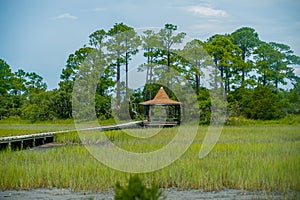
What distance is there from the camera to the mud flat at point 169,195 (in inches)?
219

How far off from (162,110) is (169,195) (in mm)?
13854

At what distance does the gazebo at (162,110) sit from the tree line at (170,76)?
1.05 meters

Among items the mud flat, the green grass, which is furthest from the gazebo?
the mud flat

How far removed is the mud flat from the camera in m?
5.55

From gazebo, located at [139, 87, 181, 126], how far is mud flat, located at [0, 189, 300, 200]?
12588 millimetres

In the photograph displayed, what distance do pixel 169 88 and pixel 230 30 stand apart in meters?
5.19

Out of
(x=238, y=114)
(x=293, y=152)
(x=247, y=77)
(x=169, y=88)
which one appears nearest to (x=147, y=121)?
(x=169, y=88)

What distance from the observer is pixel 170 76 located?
20.1 m

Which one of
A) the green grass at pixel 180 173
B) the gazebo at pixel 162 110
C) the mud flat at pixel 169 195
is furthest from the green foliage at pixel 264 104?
the mud flat at pixel 169 195

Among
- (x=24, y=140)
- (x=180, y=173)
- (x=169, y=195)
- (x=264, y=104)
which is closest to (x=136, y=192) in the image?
(x=169, y=195)

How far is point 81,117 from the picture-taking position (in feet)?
66.5

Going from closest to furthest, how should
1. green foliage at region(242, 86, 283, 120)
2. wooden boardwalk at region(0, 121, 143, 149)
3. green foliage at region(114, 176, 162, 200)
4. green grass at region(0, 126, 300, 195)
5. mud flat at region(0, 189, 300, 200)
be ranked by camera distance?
green foliage at region(114, 176, 162, 200)
mud flat at region(0, 189, 300, 200)
green grass at region(0, 126, 300, 195)
wooden boardwalk at region(0, 121, 143, 149)
green foliage at region(242, 86, 283, 120)

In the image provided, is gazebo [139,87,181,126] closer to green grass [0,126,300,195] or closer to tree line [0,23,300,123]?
tree line [0,23,300,123]

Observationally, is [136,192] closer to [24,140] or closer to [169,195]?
[169,195]
